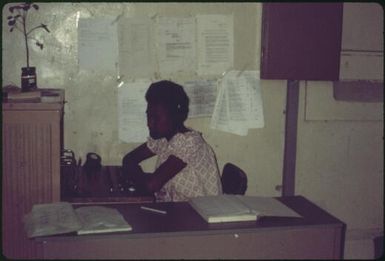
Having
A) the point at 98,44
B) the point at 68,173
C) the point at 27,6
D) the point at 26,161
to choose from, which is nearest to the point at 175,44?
the point at 98,44

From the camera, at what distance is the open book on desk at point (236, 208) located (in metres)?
1.89

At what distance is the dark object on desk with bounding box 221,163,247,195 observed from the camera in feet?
Answer: 8.55

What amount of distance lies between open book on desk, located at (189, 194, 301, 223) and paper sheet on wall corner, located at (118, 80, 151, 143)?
1272 millimetres

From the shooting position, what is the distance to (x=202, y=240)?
1.79 m

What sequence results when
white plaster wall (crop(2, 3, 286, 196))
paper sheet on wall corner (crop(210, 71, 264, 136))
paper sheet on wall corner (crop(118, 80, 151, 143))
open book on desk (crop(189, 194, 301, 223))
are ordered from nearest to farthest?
open book on desk (crop(189, 194, 301, 223)), white plaster wall (crop(2, 3, 286, 196)), paper sheet on wall corner (crop(118, 80, 151, 143)), paper sheet on wall corner (crop(210, 71, 264, 136))

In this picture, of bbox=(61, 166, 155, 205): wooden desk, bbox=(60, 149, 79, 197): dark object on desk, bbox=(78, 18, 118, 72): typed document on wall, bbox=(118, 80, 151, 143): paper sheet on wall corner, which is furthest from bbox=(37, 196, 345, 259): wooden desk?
bbox=(78, 18, 118, 72): typed document on wall

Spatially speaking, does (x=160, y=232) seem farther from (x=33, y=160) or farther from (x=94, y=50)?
(x=94, y=50)

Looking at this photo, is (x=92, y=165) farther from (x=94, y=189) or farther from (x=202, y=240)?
(x=202, y=240)

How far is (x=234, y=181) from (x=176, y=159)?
1.05 feet

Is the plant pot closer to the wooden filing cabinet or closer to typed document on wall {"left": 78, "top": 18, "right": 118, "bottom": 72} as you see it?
the wooden filing cabinet

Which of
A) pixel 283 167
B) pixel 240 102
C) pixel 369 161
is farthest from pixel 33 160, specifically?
pixel 369 161

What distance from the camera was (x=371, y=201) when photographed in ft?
12.0

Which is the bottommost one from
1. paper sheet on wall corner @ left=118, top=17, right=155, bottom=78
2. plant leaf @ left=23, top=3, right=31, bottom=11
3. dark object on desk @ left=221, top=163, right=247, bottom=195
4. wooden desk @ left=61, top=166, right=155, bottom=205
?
wooden desk @ left=61, top=166, right=155, bottom=205

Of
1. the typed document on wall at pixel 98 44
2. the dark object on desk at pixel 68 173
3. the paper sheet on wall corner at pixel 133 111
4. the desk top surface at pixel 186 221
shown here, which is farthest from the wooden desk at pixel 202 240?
the typed document on wall at pixel 98 44
